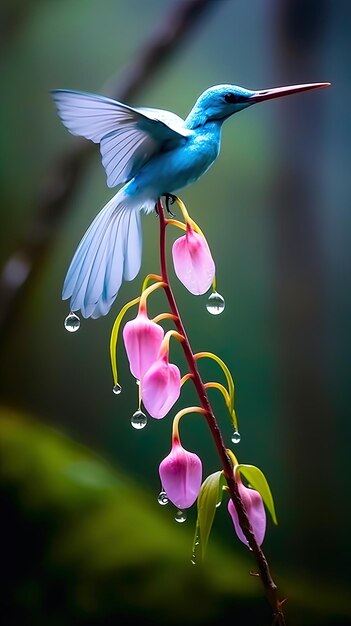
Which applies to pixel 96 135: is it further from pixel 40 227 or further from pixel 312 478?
pixel 312 478

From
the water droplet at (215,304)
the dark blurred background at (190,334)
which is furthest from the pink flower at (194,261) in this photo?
the dark blurred background at (190,334)

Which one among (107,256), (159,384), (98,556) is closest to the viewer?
(159,384)

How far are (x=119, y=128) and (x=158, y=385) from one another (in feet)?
0.92

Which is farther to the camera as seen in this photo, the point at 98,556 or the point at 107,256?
the point at 98,556

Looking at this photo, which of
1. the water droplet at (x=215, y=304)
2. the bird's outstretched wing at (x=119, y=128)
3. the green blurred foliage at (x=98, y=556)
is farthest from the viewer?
the green blurred foliage at (x=98, y=556)

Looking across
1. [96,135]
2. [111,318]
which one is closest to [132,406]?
[111,318]

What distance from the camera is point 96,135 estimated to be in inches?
30.5

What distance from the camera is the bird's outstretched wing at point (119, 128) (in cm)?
73

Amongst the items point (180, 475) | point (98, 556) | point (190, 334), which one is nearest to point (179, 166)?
point (180, 475)

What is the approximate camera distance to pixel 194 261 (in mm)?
784

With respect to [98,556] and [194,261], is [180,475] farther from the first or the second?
[98,556]

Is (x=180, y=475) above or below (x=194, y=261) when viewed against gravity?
below

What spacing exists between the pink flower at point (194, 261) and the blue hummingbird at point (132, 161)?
6cm

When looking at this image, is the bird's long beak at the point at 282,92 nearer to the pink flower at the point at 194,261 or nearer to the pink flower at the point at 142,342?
the pink flower at the point at 194,261
